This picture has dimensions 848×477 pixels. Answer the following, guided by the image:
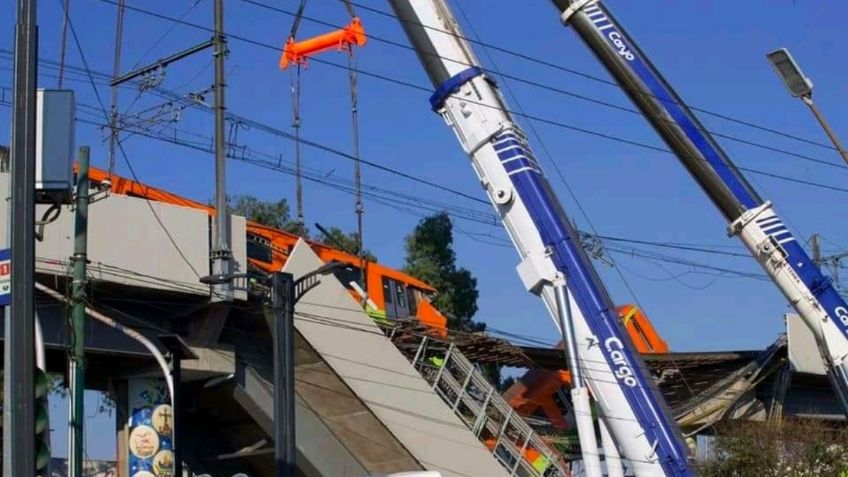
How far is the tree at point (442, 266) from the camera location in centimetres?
5819

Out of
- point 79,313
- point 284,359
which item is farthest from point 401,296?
point 79,313

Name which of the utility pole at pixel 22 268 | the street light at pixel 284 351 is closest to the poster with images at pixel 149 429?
the street light at pixel 284 351

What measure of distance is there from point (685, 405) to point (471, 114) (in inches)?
674

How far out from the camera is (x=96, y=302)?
26.8 m

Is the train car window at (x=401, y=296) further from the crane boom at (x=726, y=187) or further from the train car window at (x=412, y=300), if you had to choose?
the crane boom at (x=726, y=187)

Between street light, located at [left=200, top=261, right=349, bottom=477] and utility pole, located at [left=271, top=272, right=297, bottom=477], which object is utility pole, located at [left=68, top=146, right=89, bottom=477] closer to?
street light, located at [left=200, top=261, right=349, bottom=477]

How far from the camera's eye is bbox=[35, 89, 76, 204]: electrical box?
45.8 ft

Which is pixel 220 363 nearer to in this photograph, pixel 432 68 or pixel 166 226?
pixel 166 226

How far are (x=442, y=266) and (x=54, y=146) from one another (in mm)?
44963

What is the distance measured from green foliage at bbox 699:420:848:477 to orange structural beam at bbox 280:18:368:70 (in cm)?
1569

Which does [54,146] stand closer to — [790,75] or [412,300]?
[790,75]

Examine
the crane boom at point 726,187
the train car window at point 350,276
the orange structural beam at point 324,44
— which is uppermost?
the orange structural beam at point 324,44

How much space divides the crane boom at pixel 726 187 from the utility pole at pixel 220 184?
28.1 ft

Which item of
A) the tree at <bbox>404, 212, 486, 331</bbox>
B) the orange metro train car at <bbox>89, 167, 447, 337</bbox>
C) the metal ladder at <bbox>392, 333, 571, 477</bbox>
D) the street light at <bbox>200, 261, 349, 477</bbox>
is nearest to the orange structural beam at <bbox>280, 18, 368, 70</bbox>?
the orange metro train car at <bbox>89, 167, 447, 337</bbox>
